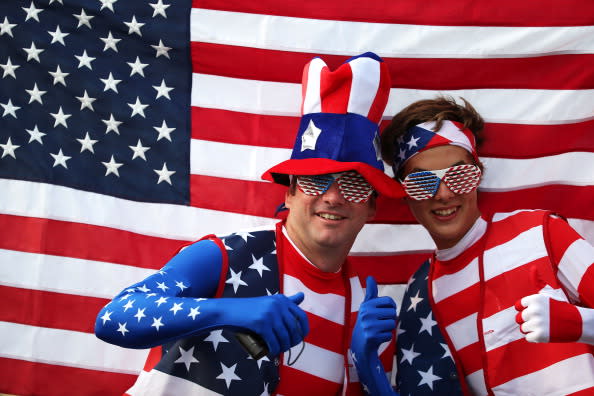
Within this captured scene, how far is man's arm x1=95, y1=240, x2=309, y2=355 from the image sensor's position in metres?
2.27

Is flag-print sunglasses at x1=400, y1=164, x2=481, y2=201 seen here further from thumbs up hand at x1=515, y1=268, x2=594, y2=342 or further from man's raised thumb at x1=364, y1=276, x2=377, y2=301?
thumbs up hand at x1=515, y1=268, x2=594, y2=342

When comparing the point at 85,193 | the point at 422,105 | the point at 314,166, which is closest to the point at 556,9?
the point at 422,105

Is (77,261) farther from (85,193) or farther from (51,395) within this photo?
(51,395)

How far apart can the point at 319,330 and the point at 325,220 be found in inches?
18.3

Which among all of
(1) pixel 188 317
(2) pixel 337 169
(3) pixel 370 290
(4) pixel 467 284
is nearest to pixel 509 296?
(4) pixel 467 284

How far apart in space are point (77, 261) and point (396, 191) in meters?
1.79

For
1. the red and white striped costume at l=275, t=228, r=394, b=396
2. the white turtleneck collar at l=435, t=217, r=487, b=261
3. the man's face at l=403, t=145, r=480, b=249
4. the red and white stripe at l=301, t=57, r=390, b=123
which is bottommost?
the red and white striped costume at l=275, t=228, r=394, b=396

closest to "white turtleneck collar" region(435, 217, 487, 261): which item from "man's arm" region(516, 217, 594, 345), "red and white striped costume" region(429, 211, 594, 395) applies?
"red and white striped costume" region(429, 211, 594, 395)

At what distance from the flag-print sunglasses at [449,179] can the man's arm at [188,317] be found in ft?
2.80

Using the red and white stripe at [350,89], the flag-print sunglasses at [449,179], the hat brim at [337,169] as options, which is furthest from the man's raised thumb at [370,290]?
the red and white stripe at [350,89]

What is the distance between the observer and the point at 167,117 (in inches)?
146

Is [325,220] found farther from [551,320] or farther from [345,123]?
[551,320]

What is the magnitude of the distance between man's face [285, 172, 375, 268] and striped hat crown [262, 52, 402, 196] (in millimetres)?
127

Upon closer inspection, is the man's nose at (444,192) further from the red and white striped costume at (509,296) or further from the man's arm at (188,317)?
the man's arm at (188,317)
